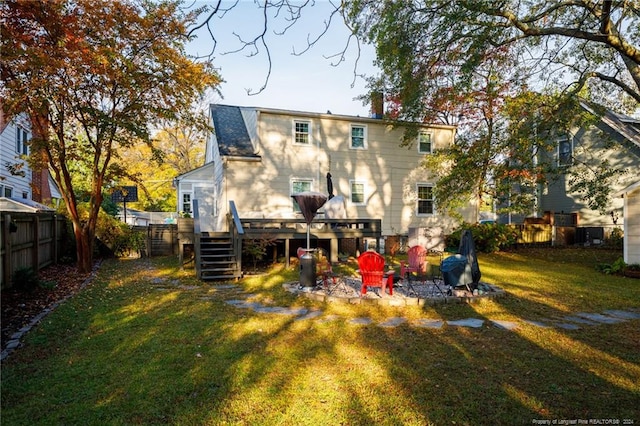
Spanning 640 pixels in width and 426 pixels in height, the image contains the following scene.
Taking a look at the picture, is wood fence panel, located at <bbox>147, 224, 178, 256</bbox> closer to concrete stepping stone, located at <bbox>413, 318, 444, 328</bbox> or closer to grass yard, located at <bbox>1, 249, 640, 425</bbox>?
grass yard, located at <bbox>1, 249, 640, 425</bbox>

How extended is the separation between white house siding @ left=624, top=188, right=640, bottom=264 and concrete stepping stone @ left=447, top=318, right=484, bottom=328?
27.0 feet

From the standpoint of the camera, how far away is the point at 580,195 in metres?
19.1

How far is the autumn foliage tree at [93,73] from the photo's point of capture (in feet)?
28.4

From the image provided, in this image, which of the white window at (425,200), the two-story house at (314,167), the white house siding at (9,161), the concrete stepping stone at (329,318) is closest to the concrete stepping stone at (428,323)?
the concrete stepping stone at (329,318)

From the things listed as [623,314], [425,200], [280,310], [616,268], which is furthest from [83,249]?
[616,268]

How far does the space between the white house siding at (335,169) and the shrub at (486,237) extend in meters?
1.52

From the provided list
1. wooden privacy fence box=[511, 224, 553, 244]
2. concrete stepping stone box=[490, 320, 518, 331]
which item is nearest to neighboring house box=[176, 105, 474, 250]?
wooden privacy fence box=[511, 224, 553, 244]

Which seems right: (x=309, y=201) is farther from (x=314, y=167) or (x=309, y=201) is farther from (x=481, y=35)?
(x=314, y=167)

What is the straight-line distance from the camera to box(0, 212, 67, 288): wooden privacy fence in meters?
7.37

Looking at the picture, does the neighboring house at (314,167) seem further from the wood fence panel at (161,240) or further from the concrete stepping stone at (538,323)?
the concrete stepping stone at (538,323)

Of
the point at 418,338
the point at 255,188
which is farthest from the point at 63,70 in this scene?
the point at 418,338

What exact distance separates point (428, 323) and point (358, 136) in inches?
483

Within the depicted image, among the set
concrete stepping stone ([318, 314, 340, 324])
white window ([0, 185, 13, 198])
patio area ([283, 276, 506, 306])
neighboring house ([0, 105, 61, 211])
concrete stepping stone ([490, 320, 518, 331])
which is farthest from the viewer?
white window ([0, 185, 13, 198])

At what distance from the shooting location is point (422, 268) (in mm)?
8961
